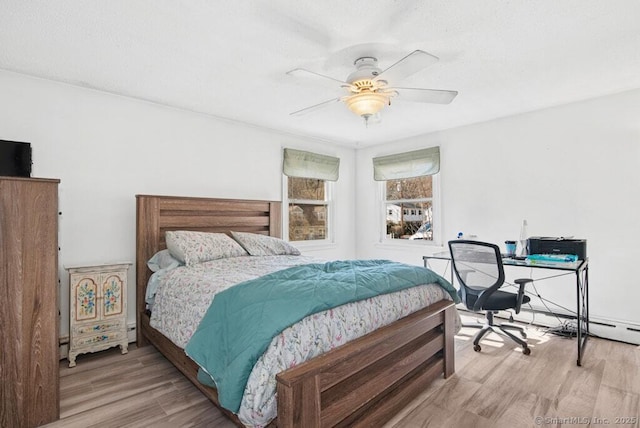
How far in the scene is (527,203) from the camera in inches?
142

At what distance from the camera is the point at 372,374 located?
1817 mm

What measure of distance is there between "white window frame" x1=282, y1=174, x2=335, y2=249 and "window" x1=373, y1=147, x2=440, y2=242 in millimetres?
742

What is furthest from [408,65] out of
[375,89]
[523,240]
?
[523,240]

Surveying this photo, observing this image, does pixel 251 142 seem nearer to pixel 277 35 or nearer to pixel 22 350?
pixel 277 35

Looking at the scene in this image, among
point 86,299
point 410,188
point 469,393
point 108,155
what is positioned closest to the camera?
point 469,393

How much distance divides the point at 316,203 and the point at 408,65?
3089 mm

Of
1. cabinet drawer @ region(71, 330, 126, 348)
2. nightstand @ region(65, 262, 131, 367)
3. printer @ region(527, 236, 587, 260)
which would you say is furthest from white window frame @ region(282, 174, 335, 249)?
printer @ region(527, 236, 587, 260)

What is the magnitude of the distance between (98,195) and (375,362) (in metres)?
2.71

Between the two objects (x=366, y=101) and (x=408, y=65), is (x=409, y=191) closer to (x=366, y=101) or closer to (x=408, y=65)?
(x=366, y=101)

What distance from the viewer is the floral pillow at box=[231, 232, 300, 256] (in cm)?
332

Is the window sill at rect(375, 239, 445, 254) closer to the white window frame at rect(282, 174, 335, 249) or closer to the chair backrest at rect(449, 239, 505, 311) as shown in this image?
the white window frame at rect(282, 174, 335, 249)

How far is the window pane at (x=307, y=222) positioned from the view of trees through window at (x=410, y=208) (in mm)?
985

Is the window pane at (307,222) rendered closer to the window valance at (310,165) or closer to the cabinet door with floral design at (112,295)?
the window valance at (310,165)

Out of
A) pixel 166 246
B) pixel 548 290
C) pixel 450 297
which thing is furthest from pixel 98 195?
pixel 548 290
